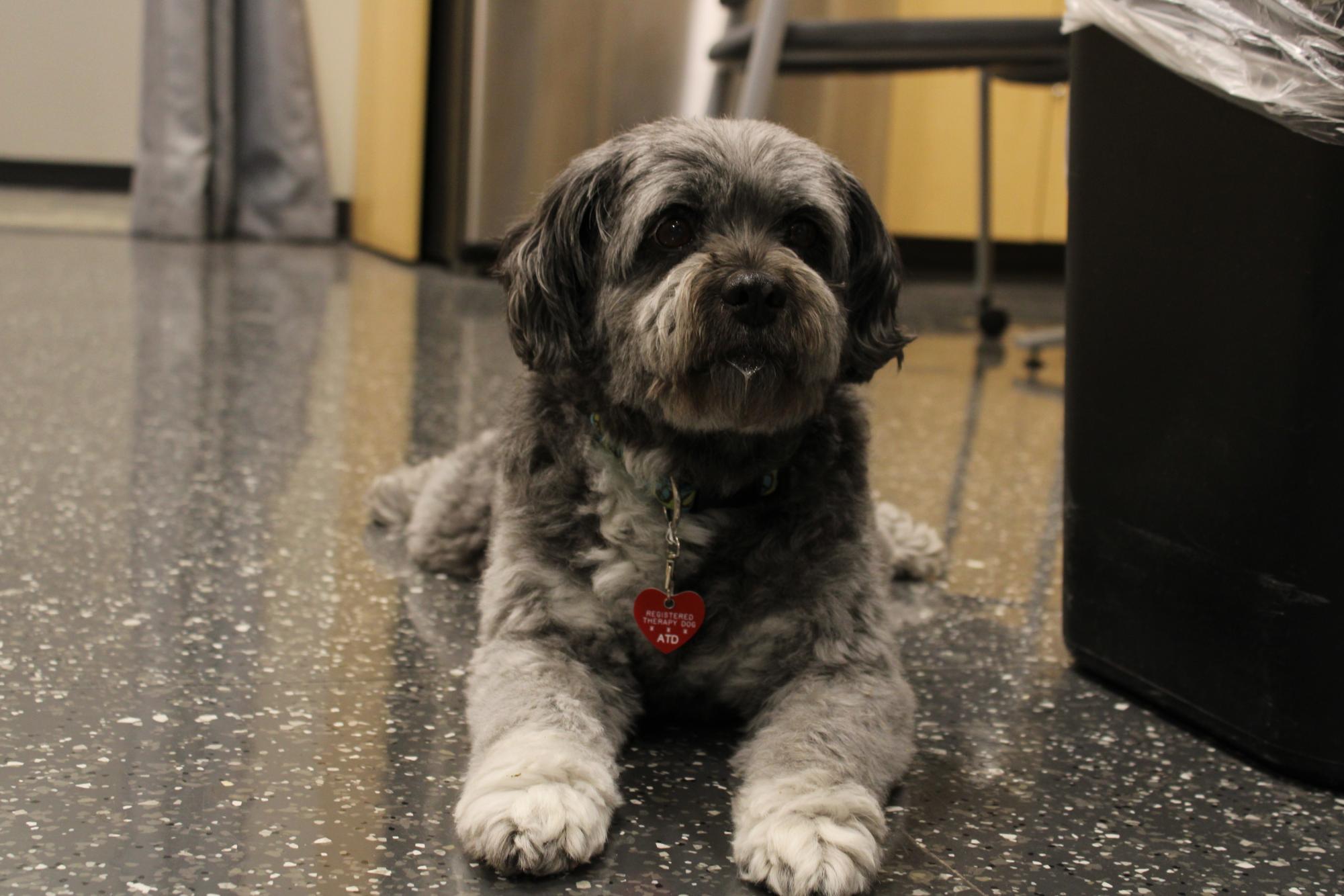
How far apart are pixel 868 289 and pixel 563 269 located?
0.37 metres

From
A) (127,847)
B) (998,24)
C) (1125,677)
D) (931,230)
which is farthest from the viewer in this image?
(931,230)

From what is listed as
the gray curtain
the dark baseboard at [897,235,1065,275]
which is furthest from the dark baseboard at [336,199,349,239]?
the dark baseboard at [897,235,1065,275]

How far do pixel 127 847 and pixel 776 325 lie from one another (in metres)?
0.81

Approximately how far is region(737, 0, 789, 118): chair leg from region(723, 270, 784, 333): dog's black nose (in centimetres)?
192

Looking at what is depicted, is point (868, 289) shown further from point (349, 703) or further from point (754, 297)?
point (349, 703)

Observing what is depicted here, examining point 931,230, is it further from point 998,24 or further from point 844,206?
point 844,206

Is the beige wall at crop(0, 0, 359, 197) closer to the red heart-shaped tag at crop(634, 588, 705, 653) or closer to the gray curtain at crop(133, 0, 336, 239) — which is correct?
the gray curtain at crop(133, 0, 336, 239)

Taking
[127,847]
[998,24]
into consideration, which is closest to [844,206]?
[127,847]

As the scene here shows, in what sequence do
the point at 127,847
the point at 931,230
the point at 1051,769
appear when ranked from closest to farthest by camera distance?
the point at 127,847 → the point at 1051,769 → the point at 931,230

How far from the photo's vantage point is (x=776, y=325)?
148 cm

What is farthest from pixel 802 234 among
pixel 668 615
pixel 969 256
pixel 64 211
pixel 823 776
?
pixel 64 211

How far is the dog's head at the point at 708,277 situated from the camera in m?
1.48

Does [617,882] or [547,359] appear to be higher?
[547,359]

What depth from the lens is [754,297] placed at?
1466mm
